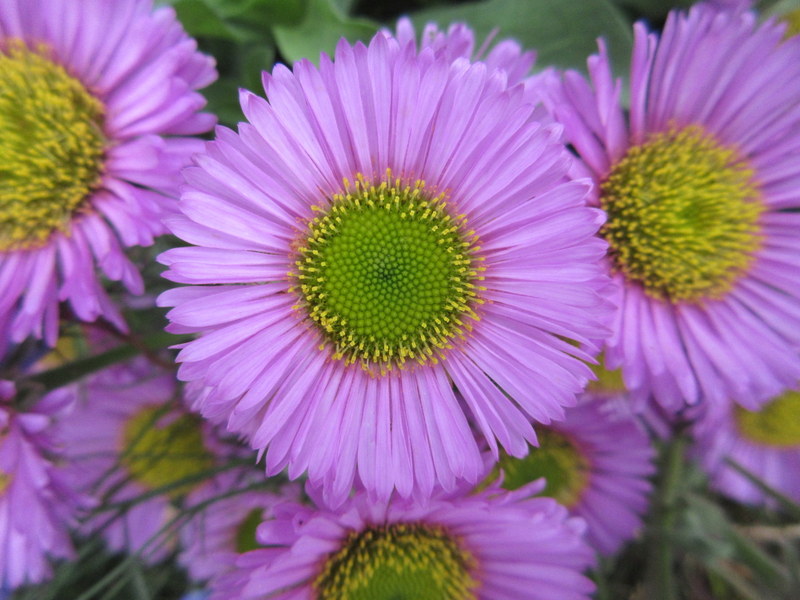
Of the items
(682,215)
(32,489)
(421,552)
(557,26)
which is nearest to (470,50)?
(557,26)

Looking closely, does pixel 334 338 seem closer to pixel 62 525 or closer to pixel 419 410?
pixel 419 410

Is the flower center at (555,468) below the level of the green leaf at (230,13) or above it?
below

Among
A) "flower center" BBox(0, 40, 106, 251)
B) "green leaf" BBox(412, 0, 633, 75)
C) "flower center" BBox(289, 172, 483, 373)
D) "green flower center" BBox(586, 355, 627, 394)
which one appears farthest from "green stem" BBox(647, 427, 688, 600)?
"flower center" BBox(0, 40, 106, 251)

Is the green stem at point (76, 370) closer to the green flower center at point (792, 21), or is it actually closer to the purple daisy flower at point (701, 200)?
the purple daisy flower at point (701, 200)

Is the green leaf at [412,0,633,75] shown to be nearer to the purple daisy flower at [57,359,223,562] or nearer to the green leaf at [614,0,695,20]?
the green leaf at [614,0,695,20]

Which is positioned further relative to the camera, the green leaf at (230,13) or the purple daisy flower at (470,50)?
the green leaf at (230,13)

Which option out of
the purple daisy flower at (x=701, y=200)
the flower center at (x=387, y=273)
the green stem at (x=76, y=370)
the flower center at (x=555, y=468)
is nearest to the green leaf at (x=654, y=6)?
the purple daisy flower at (x=701, y=200)
